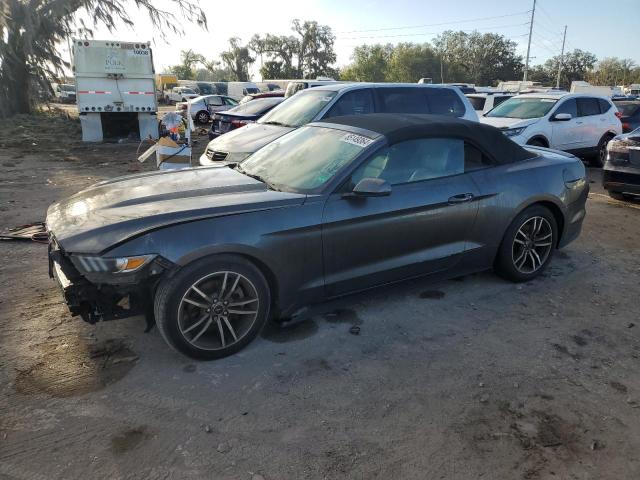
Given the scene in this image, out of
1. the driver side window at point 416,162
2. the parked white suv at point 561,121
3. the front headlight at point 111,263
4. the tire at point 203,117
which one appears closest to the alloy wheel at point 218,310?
the front headlight at point 111,263

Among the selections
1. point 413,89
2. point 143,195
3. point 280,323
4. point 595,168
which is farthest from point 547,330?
point 595,168

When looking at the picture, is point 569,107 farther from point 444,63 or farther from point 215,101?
point 444,63

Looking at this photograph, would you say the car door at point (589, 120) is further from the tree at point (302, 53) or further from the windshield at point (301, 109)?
the tree at point (302, 53)

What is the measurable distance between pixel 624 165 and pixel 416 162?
537 centimetres

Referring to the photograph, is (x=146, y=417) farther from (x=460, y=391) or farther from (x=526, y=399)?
(x=526, y=399)

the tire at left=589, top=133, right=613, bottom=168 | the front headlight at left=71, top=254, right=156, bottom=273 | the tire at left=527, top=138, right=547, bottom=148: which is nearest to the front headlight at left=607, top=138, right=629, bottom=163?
the tire at left=527, top=138, right=547, bottom=148

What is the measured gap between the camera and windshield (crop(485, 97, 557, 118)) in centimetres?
1069

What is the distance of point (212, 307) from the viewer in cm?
324

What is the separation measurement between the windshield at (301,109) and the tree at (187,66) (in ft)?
353

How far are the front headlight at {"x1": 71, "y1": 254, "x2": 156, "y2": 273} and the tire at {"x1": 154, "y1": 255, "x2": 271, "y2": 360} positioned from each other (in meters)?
0.20

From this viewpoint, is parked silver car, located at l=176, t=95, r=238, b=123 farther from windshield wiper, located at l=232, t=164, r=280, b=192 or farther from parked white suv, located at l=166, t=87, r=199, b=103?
parked white suv, located at l=166, t=87, r=199, b=103

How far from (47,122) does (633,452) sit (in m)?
22.4

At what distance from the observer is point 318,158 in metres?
3.95

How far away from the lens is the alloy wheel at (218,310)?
318 cm
